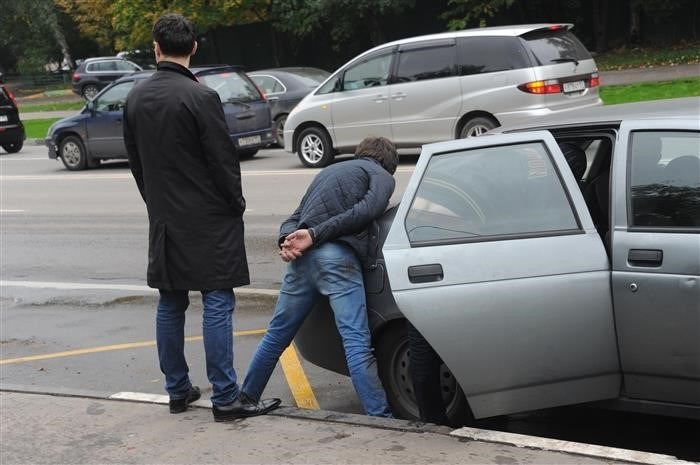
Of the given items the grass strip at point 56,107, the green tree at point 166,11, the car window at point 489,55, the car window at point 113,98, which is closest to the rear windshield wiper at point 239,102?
the car window at point 113,98

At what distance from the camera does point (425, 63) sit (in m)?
14.2

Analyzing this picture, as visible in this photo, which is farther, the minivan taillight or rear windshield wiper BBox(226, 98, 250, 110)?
rear windshield wiper BBox(226, 98, 250, 110)

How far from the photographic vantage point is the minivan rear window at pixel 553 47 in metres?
13.1

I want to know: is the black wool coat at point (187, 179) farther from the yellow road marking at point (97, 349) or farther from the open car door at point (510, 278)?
the yellow road marking at point (97, 349)

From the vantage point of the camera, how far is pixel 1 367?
7059 mm

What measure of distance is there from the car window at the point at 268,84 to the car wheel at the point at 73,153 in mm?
3763

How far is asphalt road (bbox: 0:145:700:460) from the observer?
16.5 ft

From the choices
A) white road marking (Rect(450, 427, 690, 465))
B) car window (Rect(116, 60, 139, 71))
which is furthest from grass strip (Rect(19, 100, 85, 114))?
white road marking (Rect(450, 427, 690, 465))

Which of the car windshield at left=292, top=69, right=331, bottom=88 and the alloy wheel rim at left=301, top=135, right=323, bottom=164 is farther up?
the car windshield at left=292, top=69, right=331, bottom=88

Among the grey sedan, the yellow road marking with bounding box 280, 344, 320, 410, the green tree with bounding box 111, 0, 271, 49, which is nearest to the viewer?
the grey sedan

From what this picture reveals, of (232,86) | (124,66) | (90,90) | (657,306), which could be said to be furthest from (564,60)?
(90,90)

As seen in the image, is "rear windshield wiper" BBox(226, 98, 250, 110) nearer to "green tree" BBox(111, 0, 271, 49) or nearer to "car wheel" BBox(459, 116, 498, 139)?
"car wheel" BBox(459, 116, 498, 139)

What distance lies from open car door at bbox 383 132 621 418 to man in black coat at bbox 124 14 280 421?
2.83 ft

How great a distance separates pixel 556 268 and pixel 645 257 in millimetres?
388
